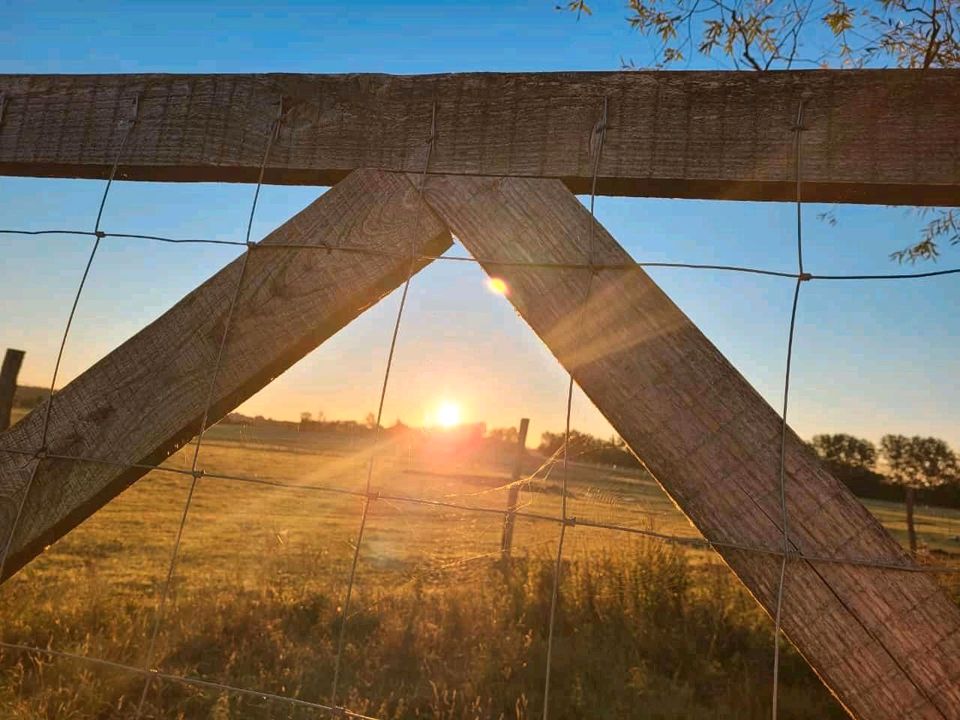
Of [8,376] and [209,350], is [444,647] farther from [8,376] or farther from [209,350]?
[209,350]

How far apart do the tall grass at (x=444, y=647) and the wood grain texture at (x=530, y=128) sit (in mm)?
2568

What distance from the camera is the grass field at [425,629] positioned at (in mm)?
3701

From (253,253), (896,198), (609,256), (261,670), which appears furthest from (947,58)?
(261,670)

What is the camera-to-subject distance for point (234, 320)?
1.31 metres

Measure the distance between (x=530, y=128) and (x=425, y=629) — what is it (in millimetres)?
4843

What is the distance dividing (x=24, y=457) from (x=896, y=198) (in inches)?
73.1

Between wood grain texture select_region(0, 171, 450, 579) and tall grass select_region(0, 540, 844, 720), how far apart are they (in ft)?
6.71

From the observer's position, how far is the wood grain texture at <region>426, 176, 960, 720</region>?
36.5 inches

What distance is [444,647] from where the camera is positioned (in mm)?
4973

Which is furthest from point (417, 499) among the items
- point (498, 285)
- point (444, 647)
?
point (444, 647)

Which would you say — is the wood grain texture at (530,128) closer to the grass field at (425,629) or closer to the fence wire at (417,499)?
the fence wire at (417,499)

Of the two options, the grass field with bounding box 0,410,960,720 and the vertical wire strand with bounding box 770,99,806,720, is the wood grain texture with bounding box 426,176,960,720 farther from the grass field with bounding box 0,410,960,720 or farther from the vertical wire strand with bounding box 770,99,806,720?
the grass field with bounding box 0,410,960,720

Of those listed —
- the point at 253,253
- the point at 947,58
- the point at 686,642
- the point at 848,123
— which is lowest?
the point at 686,642

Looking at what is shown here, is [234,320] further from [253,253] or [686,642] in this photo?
[686,642]
